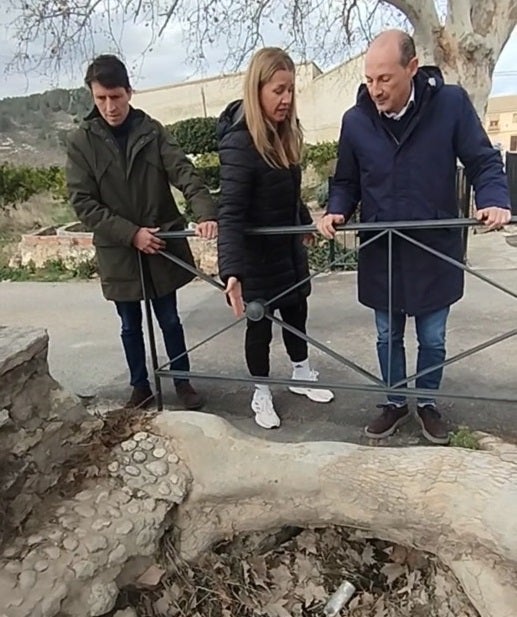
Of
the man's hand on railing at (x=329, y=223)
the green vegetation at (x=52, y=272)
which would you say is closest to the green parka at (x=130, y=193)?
the man's hand on railing at (x=329, y=223)

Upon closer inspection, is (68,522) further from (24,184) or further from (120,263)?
(24,184)

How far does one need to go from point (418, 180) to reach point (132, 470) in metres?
1.35

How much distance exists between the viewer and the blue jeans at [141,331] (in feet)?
9.11

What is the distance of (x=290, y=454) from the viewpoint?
226 cm

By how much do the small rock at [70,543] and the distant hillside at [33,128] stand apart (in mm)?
10004

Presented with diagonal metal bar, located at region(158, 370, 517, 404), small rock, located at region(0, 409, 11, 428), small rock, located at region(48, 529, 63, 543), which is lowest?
small rock, located at region(48, 529, 63, 543)

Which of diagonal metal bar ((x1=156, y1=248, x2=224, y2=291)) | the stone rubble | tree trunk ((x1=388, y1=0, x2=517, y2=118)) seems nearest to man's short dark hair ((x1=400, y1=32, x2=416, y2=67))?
diagonal metal bar ((x1=156, y1=248, x2=224, y2=291))

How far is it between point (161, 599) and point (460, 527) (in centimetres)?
96

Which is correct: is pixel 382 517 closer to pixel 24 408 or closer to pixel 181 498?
pixel 181 498

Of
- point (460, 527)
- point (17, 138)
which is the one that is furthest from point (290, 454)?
point (17, 138)

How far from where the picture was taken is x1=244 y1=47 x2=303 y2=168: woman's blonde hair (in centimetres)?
221

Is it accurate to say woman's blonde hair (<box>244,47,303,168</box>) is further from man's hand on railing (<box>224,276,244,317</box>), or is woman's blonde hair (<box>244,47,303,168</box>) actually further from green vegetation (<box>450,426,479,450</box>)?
green vegetation (<box>450,426,479,450</box>)

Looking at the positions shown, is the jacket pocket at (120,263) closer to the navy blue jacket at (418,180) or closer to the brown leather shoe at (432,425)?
the navy blue jacket at (418,180)

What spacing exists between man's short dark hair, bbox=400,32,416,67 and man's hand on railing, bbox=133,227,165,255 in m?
1.06
